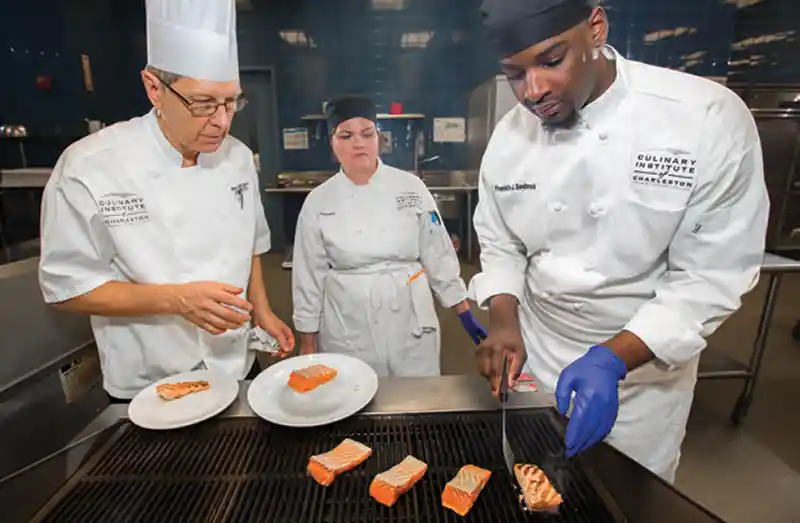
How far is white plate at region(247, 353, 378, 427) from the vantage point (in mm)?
936

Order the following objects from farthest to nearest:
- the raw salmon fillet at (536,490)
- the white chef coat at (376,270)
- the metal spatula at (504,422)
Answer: the white chef coat at (376,270), the metal spatula at (504,422), the raw salmon fillet at (536,490)

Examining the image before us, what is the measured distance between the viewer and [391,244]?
1871 mm

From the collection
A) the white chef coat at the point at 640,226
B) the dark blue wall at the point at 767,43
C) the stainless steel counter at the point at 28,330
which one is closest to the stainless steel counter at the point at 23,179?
the stainless steel counter at the point at 28,330

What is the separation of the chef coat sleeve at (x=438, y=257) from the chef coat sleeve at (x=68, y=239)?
1.16 metres

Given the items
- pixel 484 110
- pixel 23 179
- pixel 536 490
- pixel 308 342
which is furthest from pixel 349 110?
pixel 484 110

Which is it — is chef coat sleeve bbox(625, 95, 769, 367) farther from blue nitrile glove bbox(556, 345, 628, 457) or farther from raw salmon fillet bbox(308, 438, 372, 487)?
raw salmon fillet bbox(308, 438, 372, 487)

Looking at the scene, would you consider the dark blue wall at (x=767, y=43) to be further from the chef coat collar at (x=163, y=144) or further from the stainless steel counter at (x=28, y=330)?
the stainless steel counter at (x=28, y=330)

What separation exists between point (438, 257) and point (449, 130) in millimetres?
4047

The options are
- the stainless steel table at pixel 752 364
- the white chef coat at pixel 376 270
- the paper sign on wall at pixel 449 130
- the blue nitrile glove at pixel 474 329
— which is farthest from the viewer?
the paper sign on wall at pixel 449 130

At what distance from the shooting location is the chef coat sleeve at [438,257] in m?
1.93

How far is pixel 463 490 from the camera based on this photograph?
0.72m

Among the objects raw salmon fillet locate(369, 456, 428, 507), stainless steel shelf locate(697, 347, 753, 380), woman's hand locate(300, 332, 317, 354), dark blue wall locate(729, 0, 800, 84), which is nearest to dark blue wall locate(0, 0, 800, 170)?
dark blue wall locate(729, 0, 800, 84)

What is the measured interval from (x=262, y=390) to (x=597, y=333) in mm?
793

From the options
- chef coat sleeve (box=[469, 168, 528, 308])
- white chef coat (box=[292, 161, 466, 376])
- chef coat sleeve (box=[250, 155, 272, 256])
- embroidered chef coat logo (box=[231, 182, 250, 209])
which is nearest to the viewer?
chef coat sleeve (box=[469, 168, 528, 308])
